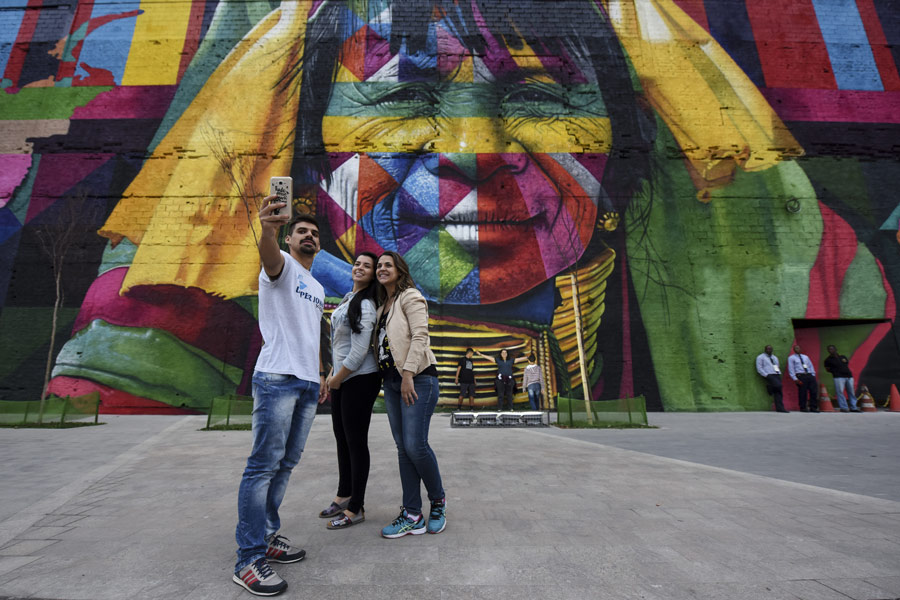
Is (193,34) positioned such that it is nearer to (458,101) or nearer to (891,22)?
(458,101)

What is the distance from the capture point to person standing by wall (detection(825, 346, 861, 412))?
11.0 metres

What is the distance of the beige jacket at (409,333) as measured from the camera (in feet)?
8.63

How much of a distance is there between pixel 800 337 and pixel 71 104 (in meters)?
21.3

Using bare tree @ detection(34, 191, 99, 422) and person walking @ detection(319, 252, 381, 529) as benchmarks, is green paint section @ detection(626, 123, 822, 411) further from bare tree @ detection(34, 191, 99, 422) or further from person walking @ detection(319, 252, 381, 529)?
bare tree @ detection(34, 191, 99, 422)

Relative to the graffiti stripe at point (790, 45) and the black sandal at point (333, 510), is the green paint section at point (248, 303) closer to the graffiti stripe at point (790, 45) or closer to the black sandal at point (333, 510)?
the black sandal at point (333, 510)

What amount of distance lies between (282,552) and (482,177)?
11.3 meters

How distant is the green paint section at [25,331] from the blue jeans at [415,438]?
1263cm

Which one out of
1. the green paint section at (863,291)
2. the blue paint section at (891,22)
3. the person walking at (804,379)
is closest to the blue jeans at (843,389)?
the person walking at (804,379)

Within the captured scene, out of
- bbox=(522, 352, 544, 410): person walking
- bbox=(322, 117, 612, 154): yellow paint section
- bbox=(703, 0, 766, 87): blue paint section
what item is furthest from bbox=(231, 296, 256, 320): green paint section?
bbox=(703, 0, 766, 87): blue paint section

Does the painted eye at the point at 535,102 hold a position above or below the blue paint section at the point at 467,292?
above

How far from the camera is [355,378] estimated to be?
2848mm

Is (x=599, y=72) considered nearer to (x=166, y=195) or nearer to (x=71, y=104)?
(x=166, y=195)

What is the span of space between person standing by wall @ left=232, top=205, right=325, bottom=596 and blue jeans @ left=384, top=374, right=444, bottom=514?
508 millimetres

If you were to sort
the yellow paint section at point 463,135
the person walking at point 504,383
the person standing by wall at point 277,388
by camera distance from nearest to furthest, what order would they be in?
the person standing by wall at point 277,388, the person walking at point 504,383, the yellow paint section at point 463,135
